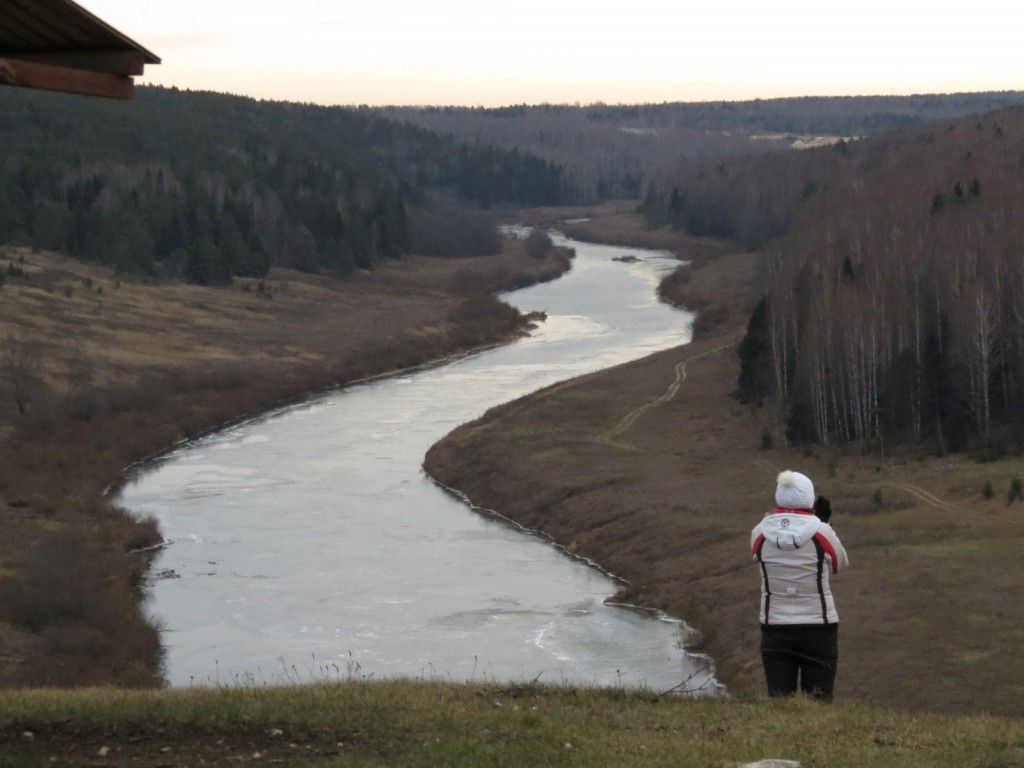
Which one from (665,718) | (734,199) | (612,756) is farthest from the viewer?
(734,199)

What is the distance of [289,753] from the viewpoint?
27.5 ft

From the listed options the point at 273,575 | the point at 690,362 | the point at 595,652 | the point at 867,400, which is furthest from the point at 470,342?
the point at 595,652

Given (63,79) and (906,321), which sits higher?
(63,79)

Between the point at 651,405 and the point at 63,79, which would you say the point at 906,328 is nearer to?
the point at 651,405

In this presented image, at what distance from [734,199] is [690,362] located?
2920 inches

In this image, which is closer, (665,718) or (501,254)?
(665,718)

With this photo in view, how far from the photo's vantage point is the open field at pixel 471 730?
8258 millimetres

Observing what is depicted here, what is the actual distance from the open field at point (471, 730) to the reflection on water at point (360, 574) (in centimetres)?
342

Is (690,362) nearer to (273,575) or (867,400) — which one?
(867,400)

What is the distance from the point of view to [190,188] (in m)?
101

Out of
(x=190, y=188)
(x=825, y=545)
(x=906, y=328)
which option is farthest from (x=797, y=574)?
(x=190, y=188)

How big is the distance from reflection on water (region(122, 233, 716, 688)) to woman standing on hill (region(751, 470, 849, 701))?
12.7 feet

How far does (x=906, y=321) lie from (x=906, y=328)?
0.28 m


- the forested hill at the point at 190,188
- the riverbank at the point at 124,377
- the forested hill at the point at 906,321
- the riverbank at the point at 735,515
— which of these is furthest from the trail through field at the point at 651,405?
the forested hill at the point at 190,188
